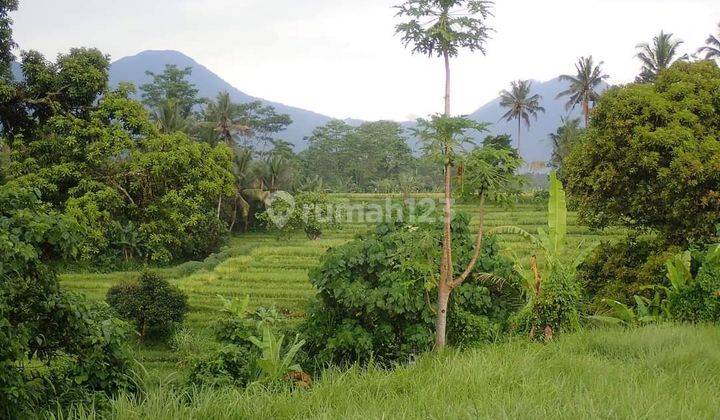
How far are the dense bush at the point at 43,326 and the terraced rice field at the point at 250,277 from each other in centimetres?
825

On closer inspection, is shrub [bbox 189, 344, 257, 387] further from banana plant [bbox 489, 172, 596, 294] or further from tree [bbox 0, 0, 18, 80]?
tree [bbox 0, 0, 18, 80]

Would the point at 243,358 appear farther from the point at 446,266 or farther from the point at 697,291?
the point at 697,291

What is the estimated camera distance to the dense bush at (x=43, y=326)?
11.8 ft

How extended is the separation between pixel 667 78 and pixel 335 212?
2101 centimetres

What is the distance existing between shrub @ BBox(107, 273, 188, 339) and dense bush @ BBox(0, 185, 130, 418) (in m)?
9.37

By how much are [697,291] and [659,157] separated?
253 centimetres

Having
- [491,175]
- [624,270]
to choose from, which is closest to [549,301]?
[491,175]

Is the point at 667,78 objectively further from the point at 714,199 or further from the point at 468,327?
the point at 468,327

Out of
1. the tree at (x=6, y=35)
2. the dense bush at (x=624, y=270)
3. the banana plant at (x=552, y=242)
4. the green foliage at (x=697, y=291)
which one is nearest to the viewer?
the green foliage at (x=697, y=291)

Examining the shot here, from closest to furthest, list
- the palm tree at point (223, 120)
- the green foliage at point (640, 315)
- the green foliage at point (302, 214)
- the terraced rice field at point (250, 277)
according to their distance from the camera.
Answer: the green foliage at point (640, 315), the terraced rice field at point (250, 277), the green foliage at point (302, 214), the palm tree at point (223, 120)

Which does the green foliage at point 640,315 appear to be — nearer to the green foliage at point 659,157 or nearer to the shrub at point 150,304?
the green foliage at point 659,157

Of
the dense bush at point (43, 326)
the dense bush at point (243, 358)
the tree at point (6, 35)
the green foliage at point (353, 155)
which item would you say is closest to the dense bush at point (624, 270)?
the dense bush at point (243, 358)

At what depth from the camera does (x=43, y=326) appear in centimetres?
438

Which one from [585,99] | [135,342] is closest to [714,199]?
[135,342]
